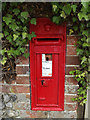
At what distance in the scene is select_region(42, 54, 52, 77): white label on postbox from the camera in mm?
1854

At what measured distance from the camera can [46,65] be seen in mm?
1875

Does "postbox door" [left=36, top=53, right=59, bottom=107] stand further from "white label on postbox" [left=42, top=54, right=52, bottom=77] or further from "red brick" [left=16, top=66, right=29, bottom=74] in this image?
"red brick" [left=16, top=66, right=29, bottom=74]

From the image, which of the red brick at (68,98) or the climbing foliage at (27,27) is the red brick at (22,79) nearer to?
the climbing foliage at (27,27)

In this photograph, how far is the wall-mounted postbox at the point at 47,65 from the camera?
5.82 feet

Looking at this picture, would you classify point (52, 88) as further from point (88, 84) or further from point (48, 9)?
point (48, 9)

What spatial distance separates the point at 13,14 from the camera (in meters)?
1.74

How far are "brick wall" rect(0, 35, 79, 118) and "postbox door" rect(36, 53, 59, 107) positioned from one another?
172 mm

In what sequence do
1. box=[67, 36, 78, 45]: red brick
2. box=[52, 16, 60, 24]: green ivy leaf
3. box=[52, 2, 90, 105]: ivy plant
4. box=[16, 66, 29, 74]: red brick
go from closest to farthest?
box=[52, 2, 90, 105]: ivy plant
box=[52, 16, 60, 24]: green ivy leaf
box=[67, 36, 78, 45]: red brick
box=[16, 66, 29, 74]: red brick

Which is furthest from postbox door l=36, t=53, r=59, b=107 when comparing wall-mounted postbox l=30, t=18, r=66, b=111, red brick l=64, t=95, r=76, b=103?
red brick l=64, t=95, r=76, b=103

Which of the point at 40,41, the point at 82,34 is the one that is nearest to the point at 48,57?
the point at 40,41

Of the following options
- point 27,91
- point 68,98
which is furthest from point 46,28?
point 68,98

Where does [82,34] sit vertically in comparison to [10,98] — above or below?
above

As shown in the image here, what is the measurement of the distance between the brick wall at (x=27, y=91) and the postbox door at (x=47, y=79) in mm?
172

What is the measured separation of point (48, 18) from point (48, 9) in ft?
0.44
